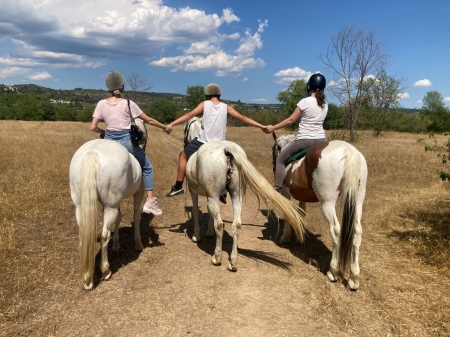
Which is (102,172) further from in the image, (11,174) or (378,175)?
(378,175)

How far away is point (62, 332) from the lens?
3037mm

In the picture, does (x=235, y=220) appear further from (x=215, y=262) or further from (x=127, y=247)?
(x=127, y=247)

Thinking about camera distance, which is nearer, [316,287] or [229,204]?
[316,287]

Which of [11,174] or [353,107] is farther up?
[353,107]

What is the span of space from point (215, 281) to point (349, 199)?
2114mm

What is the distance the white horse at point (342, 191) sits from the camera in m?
3.95

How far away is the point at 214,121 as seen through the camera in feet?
16.5

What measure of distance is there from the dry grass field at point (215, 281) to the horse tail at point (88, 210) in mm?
419

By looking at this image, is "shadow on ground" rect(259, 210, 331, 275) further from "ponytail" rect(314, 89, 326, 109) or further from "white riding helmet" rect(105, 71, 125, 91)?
"white riding helmet" rect(105, 71, 125, 91)

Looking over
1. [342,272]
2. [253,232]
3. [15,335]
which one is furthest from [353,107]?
[15,335]

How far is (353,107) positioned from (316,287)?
1863cm

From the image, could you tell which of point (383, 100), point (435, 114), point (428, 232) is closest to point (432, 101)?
point (435, 114)

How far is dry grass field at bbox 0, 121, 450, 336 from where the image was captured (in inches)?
127

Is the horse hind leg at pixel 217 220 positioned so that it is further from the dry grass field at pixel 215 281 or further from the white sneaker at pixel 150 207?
the white sneaker at pixel 150 207
